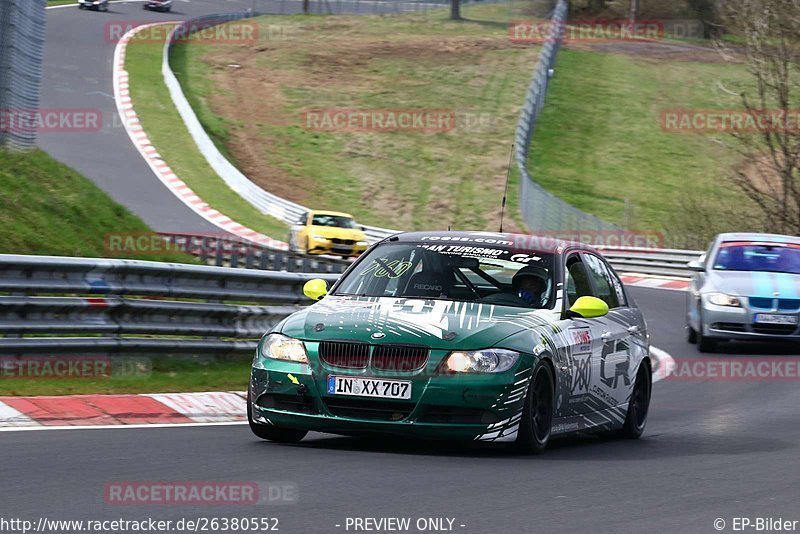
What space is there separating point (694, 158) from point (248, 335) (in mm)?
42531

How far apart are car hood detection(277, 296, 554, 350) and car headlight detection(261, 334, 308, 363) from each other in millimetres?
50

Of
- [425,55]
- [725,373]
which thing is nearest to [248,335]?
[725,373]

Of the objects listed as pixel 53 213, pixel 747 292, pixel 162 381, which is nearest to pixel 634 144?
pixel 747 292

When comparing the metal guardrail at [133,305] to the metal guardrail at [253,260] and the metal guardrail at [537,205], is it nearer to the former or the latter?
the metal guardrail at [253,260]

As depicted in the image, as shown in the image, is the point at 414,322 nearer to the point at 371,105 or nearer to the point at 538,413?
the point at 538,413

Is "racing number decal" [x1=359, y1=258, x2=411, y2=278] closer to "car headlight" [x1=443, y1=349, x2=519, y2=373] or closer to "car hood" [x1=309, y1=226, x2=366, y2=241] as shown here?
"car headlight" [x1=443, y1=349, x2=519, y2=373]

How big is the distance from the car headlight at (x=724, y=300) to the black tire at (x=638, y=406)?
7299 mm

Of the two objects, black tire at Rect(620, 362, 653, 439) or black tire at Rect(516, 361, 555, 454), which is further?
black tire at Rect(620, 362, 653, 439)

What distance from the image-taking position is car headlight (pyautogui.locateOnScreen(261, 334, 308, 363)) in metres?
8.41

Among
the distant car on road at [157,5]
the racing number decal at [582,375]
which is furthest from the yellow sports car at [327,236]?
the distant car on road at [157,5]

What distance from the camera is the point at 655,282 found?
31469 mm

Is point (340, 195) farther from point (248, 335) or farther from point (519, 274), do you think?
point (519, 274)

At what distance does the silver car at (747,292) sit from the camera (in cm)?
1783

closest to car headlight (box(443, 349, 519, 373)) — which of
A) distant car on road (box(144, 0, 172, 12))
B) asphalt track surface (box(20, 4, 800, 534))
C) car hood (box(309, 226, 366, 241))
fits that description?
asphalt track surface (box(20, 4, 800, 534))
